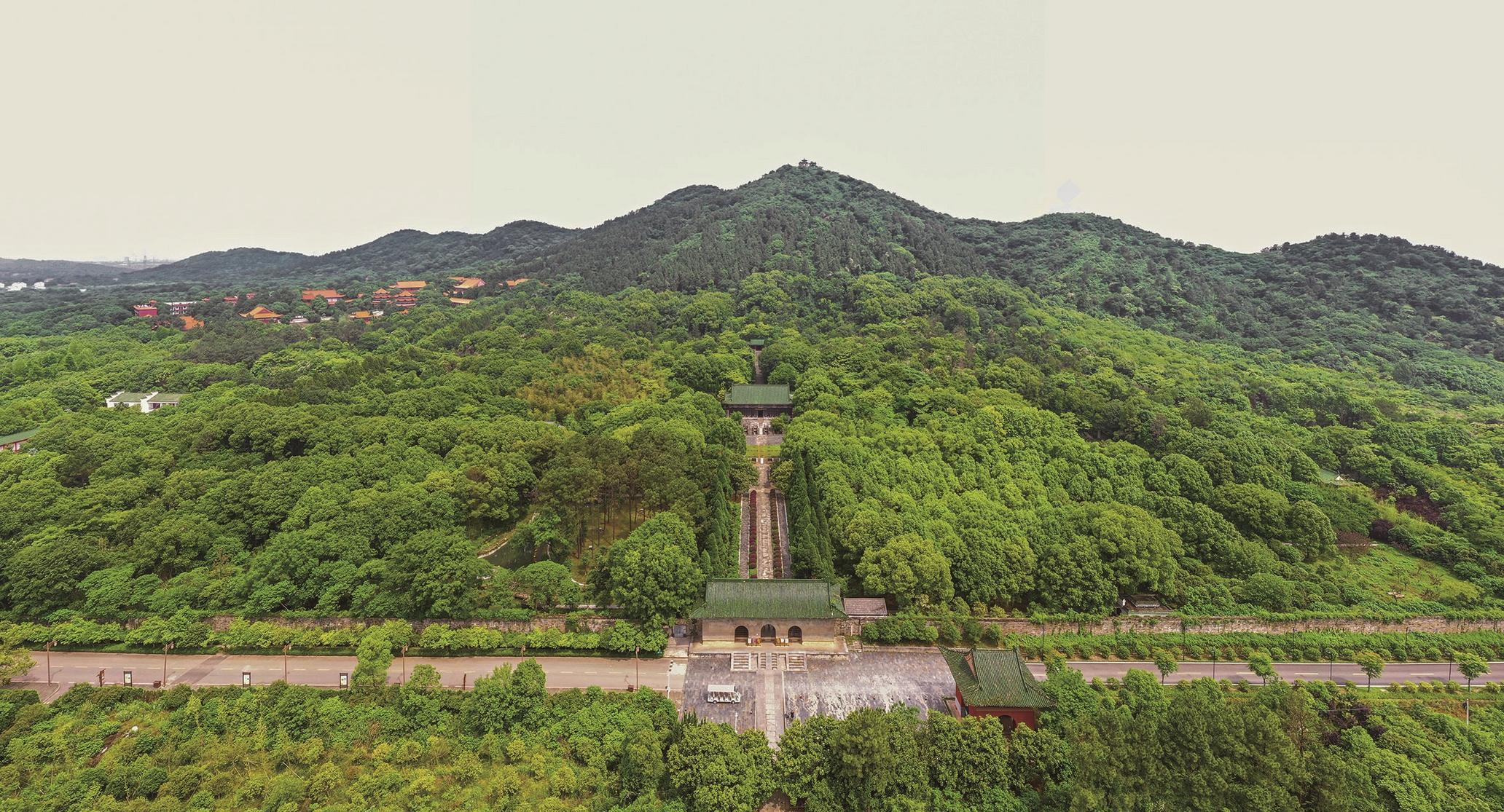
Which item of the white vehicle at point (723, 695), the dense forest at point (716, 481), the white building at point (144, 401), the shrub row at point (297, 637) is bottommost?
the white vehicle at point (723, 695)

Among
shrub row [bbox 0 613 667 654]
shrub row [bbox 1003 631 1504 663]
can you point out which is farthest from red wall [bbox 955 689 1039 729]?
shrub row [bbox 0 613 667 654]

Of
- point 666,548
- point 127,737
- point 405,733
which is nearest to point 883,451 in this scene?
point 666,548

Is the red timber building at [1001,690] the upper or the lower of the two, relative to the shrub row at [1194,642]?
upper

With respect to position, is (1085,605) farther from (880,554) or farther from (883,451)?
(883,451)

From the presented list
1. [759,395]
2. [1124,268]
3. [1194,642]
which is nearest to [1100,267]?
[1124,268]

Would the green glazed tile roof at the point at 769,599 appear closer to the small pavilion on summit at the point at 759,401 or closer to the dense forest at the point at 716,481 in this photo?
the dense forest at the point at 716,481

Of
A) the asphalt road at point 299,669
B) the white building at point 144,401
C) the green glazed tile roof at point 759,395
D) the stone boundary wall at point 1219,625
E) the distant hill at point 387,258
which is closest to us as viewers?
the asphalt road at point 299,669

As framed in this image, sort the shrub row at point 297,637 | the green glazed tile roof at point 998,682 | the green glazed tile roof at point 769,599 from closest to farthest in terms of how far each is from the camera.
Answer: the green glazed tile roof at point 998,682 → the shrub row at point 297,637 → the green glazed tile roof at point 769,599

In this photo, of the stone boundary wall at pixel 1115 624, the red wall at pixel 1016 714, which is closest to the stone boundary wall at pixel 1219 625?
the stone boundary wall at pixel 1115 624
